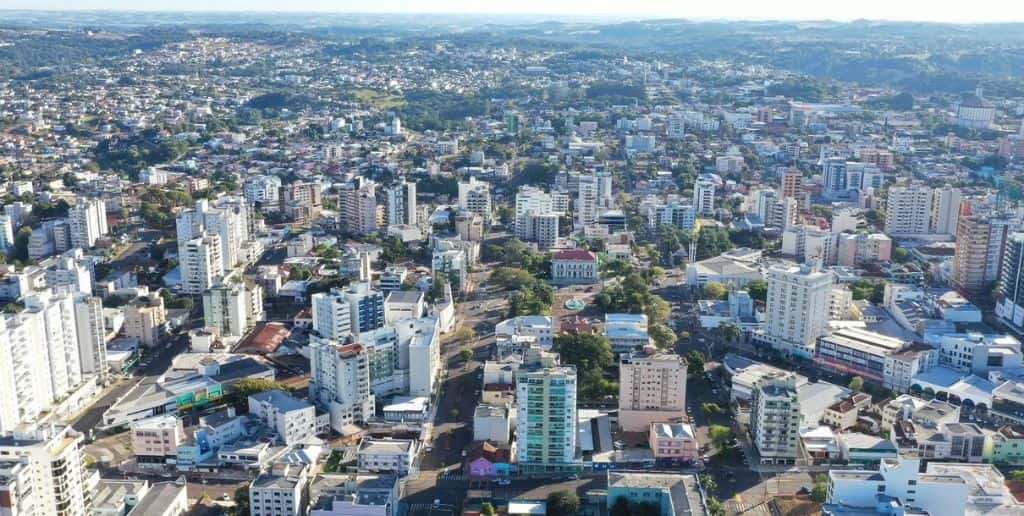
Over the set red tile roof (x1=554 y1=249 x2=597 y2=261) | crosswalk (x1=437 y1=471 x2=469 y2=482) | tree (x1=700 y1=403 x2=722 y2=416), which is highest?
red tile roof (x1=554 y1=249 x2=597 y2=261)

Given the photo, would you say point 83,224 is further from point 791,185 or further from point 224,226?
point 791,185

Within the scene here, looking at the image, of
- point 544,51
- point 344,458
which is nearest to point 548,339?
point 344,458

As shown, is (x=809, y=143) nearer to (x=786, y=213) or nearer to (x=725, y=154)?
(x=725, y=154)

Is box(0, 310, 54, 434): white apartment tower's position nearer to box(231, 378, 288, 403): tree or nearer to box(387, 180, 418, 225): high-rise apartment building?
box(231, 378, 288, 403): tree

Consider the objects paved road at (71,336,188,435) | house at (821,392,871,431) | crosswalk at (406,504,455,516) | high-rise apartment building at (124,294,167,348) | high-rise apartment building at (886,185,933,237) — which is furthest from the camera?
high-rise apartment building at (886,185,933,237)

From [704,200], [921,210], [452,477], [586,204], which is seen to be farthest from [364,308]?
[921,210]

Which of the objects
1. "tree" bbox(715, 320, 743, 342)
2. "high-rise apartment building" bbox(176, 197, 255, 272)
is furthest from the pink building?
"high-rise apartment building" bbox(176, 197, 255, 272)
